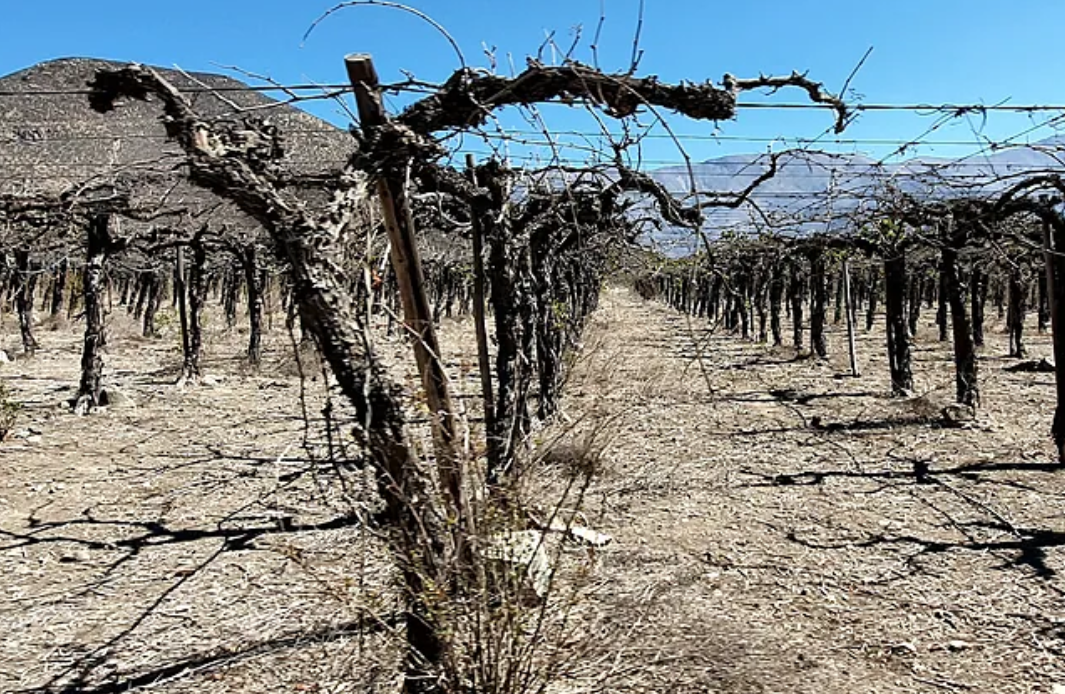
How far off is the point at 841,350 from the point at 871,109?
1774cm

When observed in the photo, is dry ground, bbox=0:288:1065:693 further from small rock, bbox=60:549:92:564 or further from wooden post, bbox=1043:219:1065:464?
wooden post, bbox=1043:219:1065:464

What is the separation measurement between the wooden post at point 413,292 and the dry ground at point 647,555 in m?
0.15

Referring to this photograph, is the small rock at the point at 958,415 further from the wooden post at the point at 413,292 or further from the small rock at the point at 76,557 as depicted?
the small rock at the point at 76,557

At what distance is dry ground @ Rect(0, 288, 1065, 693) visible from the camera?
403cm

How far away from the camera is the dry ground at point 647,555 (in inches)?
159

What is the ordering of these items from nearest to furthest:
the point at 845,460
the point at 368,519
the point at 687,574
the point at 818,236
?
the point at 368,519 < the point at 687,574 < the point at 845,460 < the point at 818,236

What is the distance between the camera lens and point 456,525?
303 cm

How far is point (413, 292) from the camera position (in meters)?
3.30

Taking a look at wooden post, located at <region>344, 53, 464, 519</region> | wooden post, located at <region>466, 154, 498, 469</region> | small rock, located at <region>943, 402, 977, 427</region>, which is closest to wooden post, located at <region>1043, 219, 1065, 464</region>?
small rock, located at <region>943, 402, 977, 427</region>

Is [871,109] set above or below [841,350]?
above

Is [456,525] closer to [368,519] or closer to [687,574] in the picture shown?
[368,519]

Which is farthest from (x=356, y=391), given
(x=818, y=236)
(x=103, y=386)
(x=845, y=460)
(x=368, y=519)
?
(x=818, y=236)

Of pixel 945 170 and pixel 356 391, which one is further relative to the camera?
pixel 945 170

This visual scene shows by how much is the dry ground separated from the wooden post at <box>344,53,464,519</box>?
15 centimetres
